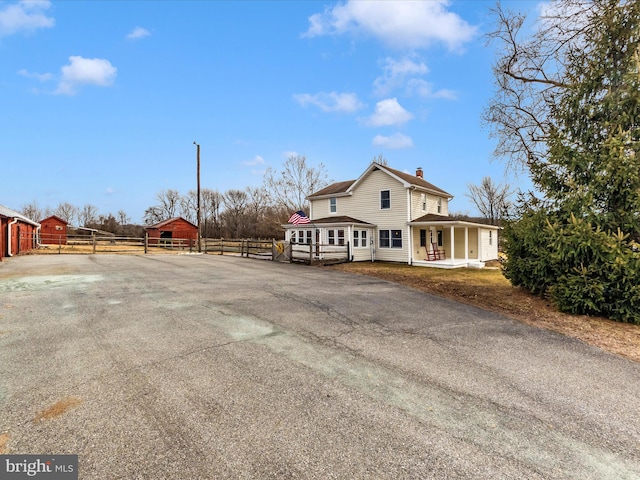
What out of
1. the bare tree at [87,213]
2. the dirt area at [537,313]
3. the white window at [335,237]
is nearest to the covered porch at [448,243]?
the white window at [335,237]

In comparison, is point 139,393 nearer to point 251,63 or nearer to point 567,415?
point 567,415

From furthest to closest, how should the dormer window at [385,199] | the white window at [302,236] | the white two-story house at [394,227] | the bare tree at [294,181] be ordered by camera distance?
the bare tree at [294,181]
the white window at [302,236]
the dormer window at [385,199]
the white two-story house at [394,227]

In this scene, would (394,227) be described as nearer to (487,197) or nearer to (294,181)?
(294,181)

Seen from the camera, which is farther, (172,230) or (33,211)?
(33,211)

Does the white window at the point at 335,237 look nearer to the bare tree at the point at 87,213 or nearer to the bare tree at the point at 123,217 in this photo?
the bare tree at the point at 87,213

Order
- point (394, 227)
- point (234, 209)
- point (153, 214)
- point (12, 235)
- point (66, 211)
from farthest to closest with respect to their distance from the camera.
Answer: point (66, 211), point (153, 214), point (234, 209), point (394, 227), point (12, 235)

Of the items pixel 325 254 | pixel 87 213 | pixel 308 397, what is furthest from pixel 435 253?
pixel 87 213

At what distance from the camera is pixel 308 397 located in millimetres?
3092

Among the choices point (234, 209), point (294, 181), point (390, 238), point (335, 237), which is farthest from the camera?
point (234, 209)

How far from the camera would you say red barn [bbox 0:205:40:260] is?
17089 millimetres

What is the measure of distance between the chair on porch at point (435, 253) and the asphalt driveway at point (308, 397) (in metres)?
14.5

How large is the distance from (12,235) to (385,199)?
23.4 m

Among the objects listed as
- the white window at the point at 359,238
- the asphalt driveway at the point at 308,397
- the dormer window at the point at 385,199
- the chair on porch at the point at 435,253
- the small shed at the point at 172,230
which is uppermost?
the dormer window at the point at 385,199

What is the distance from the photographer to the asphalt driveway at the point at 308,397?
7.29 feet
